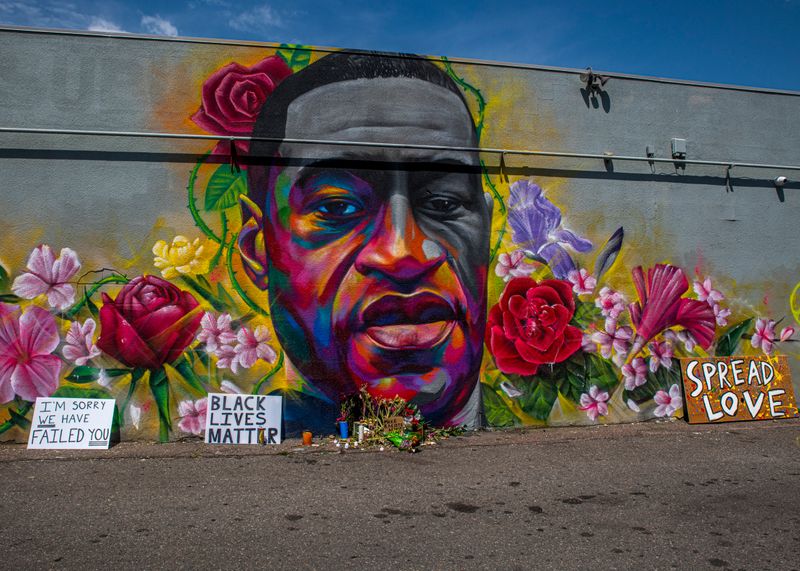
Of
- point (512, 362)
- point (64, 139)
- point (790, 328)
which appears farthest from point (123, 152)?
point (790, 328)

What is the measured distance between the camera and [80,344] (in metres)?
7.80

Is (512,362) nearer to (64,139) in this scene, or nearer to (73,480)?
(73,480)

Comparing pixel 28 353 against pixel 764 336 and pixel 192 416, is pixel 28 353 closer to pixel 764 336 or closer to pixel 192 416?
pixel 192 416

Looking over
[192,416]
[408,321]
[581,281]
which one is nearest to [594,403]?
[581,281]

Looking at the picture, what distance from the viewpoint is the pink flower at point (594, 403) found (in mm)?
9047

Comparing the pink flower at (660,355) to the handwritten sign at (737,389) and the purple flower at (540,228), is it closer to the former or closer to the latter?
the handwritten sign at (737,389)

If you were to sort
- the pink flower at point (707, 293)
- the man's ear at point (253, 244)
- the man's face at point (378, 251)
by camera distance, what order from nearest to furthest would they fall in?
1. the man's ear at point (253, 244)
2. the man's face at point (378, 251)
3. the pink flower at point (707, 293)

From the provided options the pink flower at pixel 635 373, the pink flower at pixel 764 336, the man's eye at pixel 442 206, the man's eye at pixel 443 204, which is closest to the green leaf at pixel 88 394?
the man's eye at pixel 442 206

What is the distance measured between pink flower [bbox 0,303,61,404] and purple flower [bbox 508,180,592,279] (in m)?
6.27

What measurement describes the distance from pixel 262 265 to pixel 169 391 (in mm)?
1975

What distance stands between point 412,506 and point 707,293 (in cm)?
646

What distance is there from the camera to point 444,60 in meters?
8.84

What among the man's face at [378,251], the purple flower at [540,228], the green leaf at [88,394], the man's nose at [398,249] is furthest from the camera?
the purple flower at [540,228]

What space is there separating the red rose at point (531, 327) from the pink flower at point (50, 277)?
5513 millimetres
